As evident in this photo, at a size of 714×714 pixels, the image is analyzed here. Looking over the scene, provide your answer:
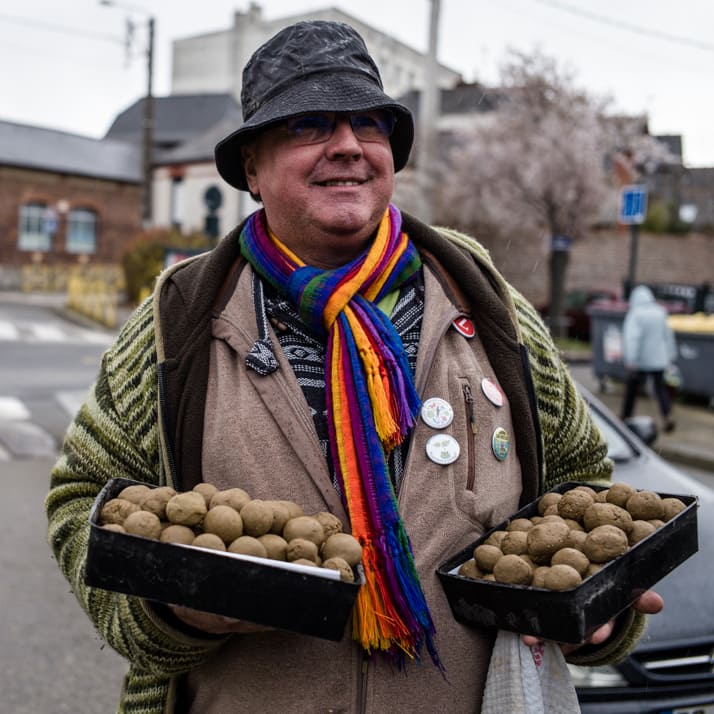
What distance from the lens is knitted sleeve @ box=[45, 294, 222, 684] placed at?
185 cm

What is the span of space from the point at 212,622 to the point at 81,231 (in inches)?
1557

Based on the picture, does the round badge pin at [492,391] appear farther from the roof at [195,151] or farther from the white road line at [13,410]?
the roof at [195,151]

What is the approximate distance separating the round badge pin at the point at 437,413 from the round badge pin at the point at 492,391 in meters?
0.09

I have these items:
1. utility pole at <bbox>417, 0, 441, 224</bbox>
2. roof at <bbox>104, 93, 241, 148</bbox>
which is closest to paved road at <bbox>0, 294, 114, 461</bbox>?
utility pole at <bbox>417, 0, 441, 224</bbox>

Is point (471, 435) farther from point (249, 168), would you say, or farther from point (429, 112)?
point (429, 112)

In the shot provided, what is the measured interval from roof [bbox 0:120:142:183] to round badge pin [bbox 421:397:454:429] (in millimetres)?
38188

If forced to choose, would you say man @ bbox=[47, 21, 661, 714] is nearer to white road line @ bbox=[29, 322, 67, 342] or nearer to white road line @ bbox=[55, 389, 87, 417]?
white road line @ bbox=[55, 389, 87, 417]

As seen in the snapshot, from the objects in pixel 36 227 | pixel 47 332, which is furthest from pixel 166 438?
pixel 36 227

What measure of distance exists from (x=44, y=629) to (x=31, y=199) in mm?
35371

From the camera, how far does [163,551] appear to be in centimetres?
154

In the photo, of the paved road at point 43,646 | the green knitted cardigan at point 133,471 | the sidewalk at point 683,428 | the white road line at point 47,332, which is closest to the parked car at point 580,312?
the sidewalk at point 683,428

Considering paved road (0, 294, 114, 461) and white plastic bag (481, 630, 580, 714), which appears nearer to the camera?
white plastic bag (481, 630, 580, 714)

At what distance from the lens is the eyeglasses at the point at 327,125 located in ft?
6.49

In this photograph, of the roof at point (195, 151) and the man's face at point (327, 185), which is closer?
the man's face at point (327, 185)
